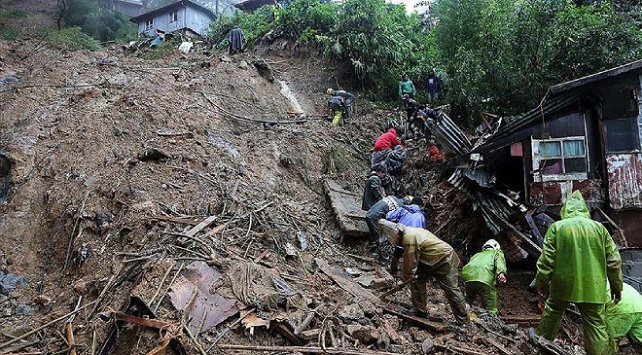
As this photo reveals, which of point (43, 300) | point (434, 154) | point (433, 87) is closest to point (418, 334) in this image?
point (43, 300)

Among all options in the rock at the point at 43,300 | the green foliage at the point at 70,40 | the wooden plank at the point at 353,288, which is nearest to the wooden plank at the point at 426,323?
the wooden plank at the point at 353,288

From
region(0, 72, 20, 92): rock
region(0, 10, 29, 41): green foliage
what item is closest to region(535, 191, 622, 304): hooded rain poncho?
region(0, 72, 20, 92): rock

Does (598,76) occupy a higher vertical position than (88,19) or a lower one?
lower

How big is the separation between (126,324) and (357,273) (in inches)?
138

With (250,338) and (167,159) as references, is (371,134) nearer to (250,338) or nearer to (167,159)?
(167,159)

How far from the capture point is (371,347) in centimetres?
515

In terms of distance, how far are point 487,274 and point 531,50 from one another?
692cm

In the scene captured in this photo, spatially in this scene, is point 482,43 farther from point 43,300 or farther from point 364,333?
point 43,300

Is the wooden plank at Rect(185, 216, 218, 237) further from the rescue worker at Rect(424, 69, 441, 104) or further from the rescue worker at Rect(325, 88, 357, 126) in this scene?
the rescue worker at Rect(424, 69, 441, 104)

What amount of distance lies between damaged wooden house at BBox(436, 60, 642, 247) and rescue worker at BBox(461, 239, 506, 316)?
2.31m

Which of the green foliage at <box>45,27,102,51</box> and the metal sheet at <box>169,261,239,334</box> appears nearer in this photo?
the metal sheet at <box>169,261,239,334</box>

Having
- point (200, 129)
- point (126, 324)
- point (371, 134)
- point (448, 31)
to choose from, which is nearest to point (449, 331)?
point (126, 324)

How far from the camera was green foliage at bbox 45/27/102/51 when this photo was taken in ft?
50.3

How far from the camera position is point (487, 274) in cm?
689
